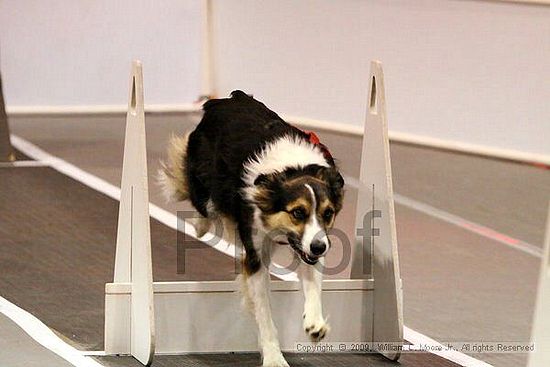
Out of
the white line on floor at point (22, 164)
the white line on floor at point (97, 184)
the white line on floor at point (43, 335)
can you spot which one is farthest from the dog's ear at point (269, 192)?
the white line on floor at point (22, 164)

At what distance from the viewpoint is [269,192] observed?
11.9ft

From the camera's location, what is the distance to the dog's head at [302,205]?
3.50 metres

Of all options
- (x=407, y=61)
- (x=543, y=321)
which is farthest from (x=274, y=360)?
(x=407, y=61)

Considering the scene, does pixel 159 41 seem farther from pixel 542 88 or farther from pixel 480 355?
pixel 480 355

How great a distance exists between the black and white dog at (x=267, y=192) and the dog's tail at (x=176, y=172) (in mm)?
201

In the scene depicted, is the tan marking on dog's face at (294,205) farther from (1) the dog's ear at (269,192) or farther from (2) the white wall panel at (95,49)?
(2) the white wall panel at (95,49)

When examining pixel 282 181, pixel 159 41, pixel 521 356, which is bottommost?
pixel 521 356

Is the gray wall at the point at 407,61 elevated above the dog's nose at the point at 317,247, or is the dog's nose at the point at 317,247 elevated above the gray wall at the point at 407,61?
the gray wall at the point at 407,61

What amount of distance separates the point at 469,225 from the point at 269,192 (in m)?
2.74

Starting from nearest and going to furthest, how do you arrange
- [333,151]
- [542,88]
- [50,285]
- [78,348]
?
[78,348] → [50,285] → [542,88] → [333,151]

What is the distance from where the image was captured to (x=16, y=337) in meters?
4.07

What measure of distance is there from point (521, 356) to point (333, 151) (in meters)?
3.87

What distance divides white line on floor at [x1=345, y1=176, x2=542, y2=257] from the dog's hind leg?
2.07 metres

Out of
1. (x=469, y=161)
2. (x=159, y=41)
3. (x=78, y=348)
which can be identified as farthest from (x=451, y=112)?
(x=78, y=348)
